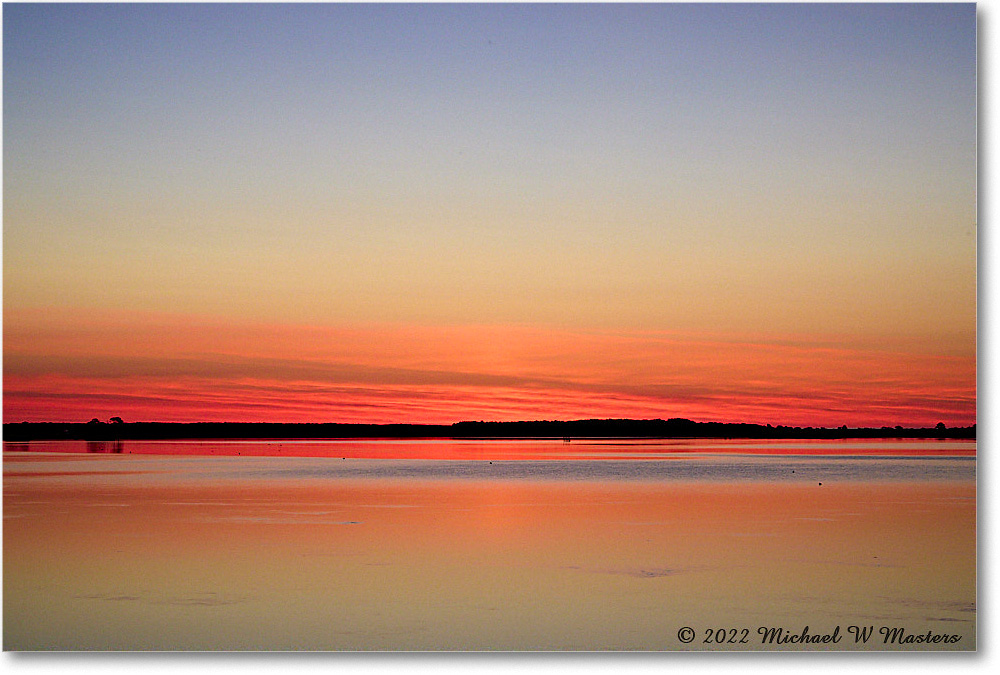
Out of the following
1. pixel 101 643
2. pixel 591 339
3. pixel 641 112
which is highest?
pixel 641 112

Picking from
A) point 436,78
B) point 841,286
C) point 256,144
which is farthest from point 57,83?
point 841,286

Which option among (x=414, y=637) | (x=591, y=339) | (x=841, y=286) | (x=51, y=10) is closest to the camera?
(x=414, y=637)

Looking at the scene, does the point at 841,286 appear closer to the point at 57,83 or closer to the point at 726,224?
the point at 726,224

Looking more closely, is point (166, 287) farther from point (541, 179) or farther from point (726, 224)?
point (726, 224)

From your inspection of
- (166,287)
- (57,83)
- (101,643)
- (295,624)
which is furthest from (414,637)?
(57,83)

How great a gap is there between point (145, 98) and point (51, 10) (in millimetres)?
796

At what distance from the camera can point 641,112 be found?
821 cm

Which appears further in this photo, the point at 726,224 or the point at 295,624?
the point at 726,224

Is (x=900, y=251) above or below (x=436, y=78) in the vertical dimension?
below

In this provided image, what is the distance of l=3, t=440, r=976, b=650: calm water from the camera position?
7.00 metres

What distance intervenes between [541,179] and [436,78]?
106cm

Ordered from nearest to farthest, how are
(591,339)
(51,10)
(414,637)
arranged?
(414,637)
(51,10)
(591,339)

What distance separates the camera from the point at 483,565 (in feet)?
27.9

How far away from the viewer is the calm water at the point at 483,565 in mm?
7004
